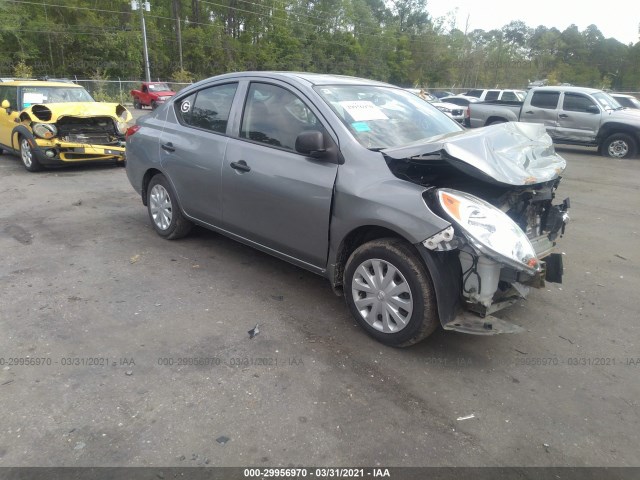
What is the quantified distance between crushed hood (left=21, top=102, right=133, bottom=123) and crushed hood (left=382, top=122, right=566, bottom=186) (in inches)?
299

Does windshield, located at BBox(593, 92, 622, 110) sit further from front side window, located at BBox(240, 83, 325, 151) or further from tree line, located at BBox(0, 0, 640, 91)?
tree line, located at BBox(0, 0, 640, 91)

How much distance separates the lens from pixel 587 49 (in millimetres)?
78125

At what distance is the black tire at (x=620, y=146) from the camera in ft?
43.8

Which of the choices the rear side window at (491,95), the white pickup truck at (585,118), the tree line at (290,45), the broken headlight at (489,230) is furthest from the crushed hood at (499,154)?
the tree line at (290,45)

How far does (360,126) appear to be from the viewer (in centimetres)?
377

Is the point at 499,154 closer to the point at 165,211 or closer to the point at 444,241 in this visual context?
the point at 444,241

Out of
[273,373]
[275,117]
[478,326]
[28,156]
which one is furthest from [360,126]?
[28,156]

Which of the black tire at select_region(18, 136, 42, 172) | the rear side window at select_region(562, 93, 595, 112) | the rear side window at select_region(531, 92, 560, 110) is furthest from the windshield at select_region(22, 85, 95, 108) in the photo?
the rear side window at select_region(562, 93, 595, 112)

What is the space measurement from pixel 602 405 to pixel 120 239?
15.9ft

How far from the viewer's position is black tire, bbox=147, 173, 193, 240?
205 inches

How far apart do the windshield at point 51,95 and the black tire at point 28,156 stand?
82 cm

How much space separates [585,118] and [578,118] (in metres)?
0.17

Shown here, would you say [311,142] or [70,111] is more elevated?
[311,142]

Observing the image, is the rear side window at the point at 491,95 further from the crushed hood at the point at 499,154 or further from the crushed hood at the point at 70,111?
the crushed hood at the point at 499,154
